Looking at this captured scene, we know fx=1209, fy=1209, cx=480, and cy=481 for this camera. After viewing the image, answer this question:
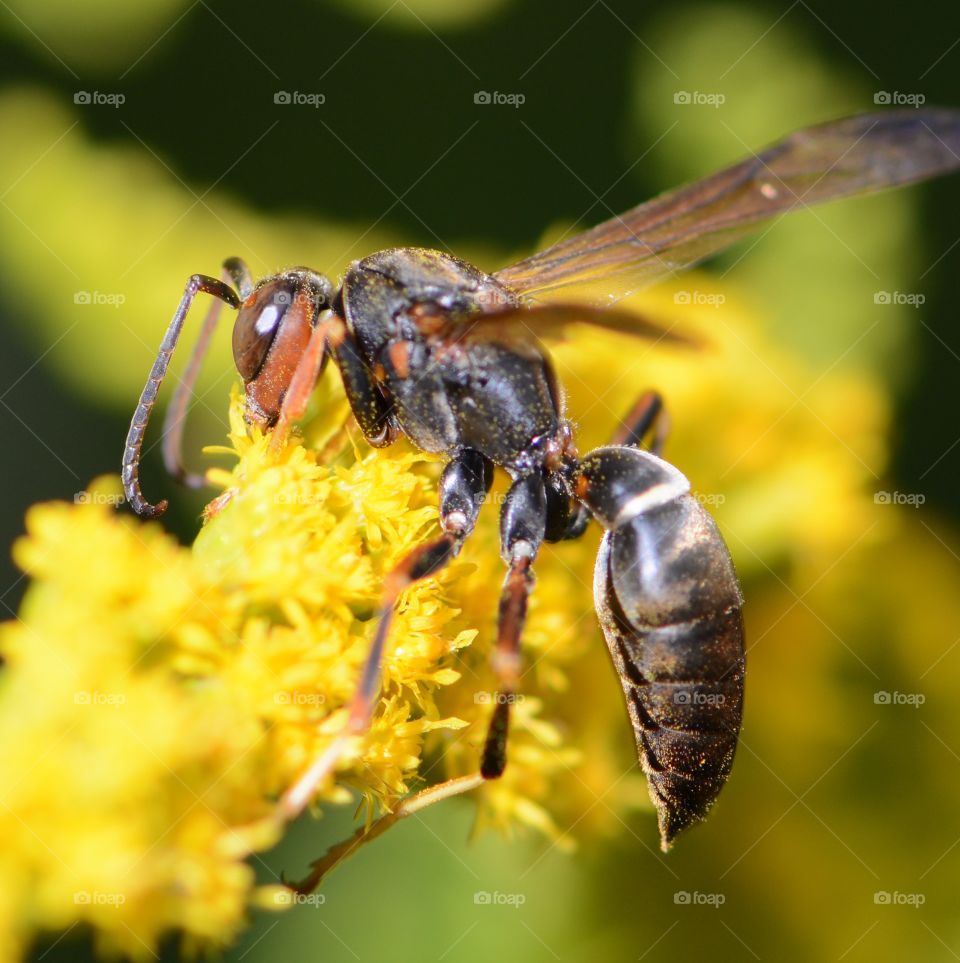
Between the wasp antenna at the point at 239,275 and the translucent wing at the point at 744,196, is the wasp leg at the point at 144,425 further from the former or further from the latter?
the translucent wing at the point at 744,196

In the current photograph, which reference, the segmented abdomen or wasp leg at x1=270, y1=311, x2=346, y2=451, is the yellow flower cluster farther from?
the segmented abdomen

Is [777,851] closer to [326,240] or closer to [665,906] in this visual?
[665,906]

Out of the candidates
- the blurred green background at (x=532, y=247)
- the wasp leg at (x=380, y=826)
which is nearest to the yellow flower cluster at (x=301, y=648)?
the wasp leg at (x=380, y=826)

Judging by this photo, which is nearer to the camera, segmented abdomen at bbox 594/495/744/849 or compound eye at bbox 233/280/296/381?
segmented abdomen at bbox 594/495/744/849

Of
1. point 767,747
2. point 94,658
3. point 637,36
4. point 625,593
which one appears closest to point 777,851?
point 767,747

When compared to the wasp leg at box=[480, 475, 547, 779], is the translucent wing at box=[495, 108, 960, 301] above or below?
above

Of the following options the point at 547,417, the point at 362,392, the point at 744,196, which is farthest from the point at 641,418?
the point at 362,392

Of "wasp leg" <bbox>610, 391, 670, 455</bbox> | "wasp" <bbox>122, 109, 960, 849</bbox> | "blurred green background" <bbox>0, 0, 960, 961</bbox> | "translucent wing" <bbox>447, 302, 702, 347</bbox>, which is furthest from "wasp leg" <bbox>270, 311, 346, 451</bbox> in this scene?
"wasp leg" <bbox>610, 391, 670, 455</bbox>
